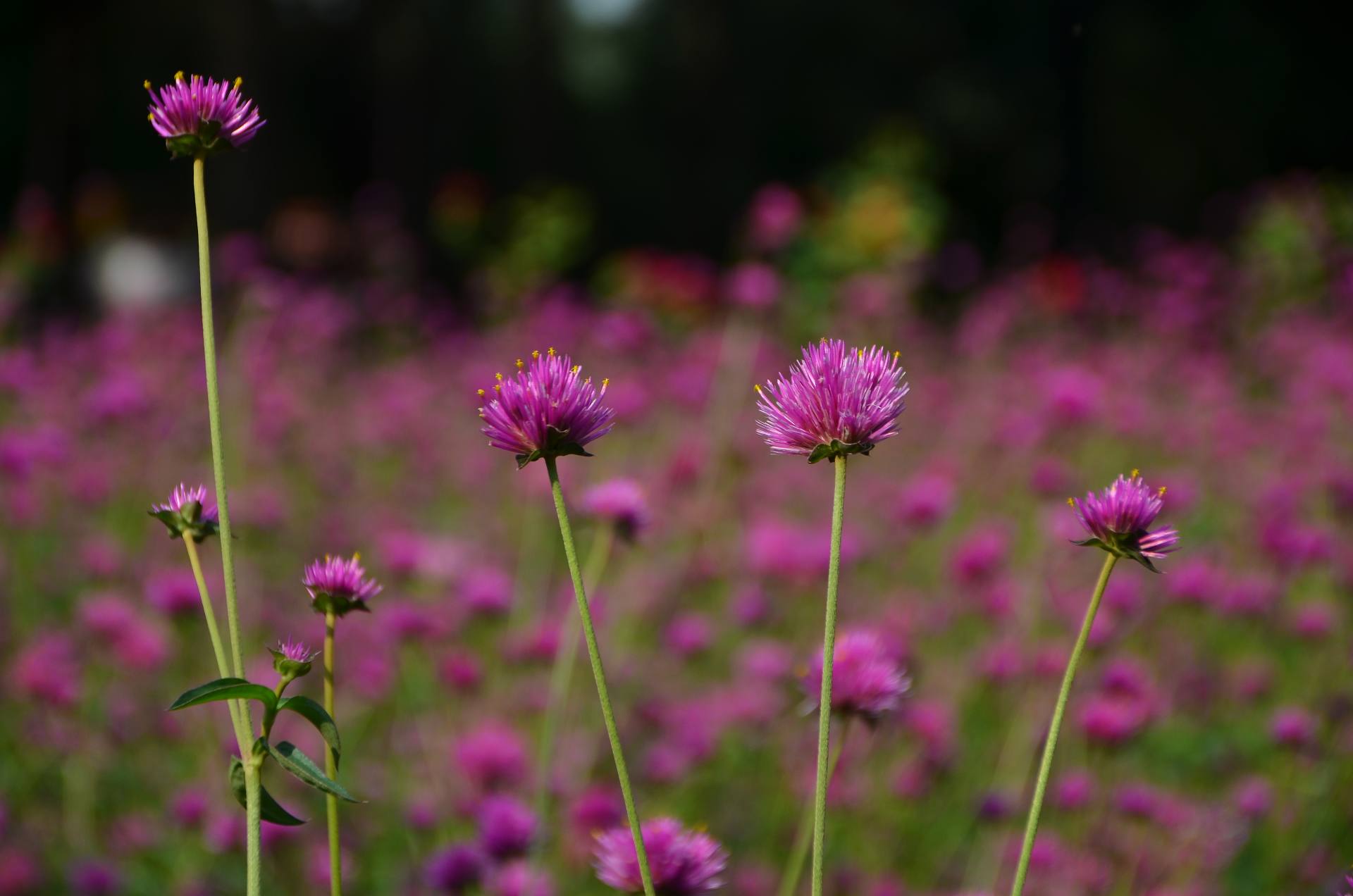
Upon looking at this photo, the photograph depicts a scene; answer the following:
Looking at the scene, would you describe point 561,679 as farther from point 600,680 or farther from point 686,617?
point 686,617

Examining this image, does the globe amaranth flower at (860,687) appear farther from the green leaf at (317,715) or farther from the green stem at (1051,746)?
the green leaf at (317,715)

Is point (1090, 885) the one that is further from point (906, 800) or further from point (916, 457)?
point (916, 457)

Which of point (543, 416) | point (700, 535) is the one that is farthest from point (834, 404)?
point (700, 535)

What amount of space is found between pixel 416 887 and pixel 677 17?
1553 centimetres

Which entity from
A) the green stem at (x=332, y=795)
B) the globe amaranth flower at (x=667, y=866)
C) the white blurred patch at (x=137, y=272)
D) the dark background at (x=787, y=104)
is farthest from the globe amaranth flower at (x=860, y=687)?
the dark background at (x=787, y=104)

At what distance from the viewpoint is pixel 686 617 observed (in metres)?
2.80

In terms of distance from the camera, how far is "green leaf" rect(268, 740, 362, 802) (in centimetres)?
60

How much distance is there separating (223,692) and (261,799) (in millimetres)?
82

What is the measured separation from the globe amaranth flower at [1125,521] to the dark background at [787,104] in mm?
10732

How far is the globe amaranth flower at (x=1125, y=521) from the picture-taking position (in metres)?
0.71

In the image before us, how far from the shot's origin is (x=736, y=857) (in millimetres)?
2072

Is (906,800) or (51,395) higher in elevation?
(51,395)

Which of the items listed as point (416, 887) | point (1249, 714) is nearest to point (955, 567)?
point (1249, 714)

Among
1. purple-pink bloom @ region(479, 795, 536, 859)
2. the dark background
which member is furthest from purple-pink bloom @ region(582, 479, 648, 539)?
the dark background
